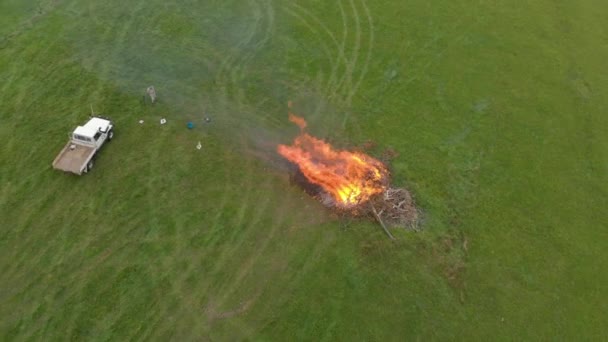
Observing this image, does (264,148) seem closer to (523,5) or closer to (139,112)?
(139,112)

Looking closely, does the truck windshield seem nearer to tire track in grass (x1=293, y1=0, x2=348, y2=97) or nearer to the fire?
the fire

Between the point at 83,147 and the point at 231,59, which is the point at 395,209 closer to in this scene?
the point at 231,59

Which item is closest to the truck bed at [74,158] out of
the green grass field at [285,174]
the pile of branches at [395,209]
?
the green grass field at [285,174]

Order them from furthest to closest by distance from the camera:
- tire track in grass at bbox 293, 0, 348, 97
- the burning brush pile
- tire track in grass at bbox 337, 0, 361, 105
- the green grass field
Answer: tire track in grass at bbox 293, 0, 348, 97, tire track in grass at bbox 337, 0, 361, 105, the burning brush pile, the green grass field

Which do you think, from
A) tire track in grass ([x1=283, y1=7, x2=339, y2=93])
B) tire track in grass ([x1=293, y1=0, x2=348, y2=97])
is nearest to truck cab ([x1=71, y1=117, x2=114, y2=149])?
tire track in grass ([x1=293, y1=0, x2=348, y2=97])

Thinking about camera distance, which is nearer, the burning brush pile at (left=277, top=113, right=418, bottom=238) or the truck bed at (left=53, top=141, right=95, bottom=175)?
the burning brush pile at (left=277, top=113, right=418, bottom=238)

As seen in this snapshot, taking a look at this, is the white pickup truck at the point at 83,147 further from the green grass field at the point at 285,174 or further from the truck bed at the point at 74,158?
the green grass field at the point at 285,174

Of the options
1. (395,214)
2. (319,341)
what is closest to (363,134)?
(395,214)
